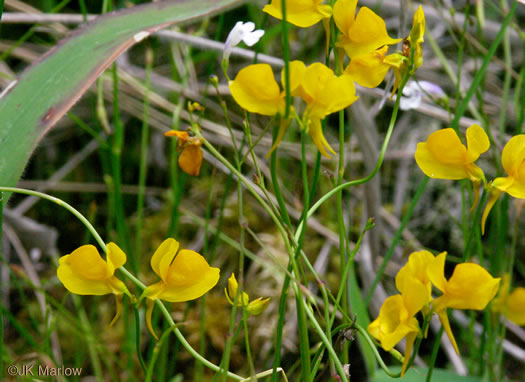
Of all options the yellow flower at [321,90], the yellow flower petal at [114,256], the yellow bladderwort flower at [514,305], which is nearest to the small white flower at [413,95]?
the yellow bladderwort flower at [514,305]

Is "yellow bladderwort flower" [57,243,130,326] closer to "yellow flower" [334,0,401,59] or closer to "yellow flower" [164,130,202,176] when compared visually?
"yellow flower" [164,130,202,176]

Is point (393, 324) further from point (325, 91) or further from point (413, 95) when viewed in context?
point (413, 95)

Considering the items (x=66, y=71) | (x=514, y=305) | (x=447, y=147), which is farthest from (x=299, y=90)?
(x=514, y=305)

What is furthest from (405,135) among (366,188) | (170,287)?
(170,287)


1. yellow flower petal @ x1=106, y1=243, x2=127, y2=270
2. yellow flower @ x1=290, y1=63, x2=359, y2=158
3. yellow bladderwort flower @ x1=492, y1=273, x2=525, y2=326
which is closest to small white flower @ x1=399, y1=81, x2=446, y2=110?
yellow bladderwort flower @ x1=492, y1=273, x2=525, y2=326

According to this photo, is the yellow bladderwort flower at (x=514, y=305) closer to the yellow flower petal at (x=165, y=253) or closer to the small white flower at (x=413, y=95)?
the small white flower at (x=413, y=95)

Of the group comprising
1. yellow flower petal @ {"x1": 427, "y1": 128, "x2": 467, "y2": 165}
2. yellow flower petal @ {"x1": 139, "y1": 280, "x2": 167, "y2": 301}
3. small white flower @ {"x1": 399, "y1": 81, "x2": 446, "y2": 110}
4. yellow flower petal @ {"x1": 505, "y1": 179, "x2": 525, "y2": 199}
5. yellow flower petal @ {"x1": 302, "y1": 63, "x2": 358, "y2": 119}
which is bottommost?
small white flower @ {"x1": 399, "y1": 81, "x2": 446, "y2": 110}

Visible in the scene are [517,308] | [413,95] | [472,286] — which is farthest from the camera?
[413,95]
